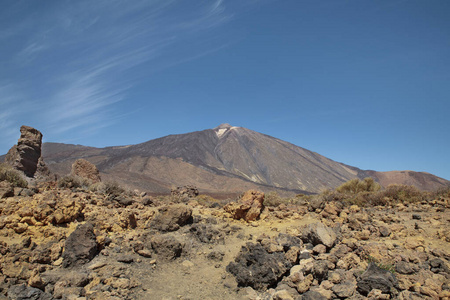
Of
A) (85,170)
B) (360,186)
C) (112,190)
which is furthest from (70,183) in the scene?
(360,186)

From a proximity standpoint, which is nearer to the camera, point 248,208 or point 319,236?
point 319,236

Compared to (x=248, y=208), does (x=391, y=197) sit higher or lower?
higher

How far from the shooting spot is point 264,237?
6789 millimetres

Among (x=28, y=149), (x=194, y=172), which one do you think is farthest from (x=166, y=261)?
(x=194, y=172)

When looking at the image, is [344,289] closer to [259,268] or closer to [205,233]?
[259,268]

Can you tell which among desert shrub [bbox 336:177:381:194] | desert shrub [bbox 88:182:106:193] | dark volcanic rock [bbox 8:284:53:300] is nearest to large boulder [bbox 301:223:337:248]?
dark volcanic rock [bbox 8:284:53:300]

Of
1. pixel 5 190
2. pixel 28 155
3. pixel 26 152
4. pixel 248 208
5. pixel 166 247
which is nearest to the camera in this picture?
pixel 166 247

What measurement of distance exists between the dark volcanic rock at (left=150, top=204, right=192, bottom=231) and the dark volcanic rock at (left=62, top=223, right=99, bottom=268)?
1.80 metres

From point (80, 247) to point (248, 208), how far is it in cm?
451

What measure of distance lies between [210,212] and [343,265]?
4.51 metres

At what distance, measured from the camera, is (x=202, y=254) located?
22.0ft

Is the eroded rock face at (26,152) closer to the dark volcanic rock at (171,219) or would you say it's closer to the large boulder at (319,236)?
the dark volcanic rock at (171,219)

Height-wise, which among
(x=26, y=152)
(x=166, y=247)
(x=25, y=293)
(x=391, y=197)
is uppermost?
(x=391, y=197)

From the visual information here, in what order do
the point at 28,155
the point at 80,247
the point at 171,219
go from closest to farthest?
the point at 80,247, the point at 171,219, the point at 28,155
